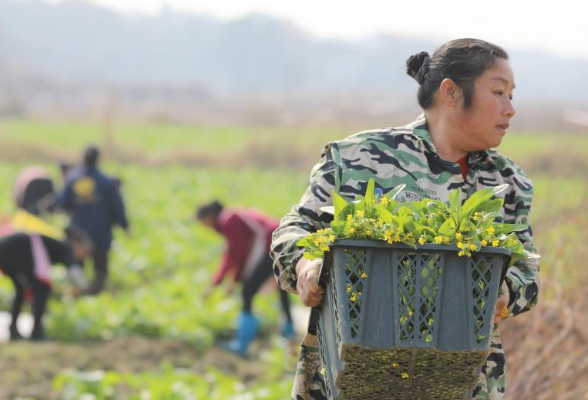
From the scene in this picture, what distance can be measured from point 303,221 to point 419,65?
2.04 ft

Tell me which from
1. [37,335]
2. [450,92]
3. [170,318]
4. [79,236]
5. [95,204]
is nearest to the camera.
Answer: [450,92]

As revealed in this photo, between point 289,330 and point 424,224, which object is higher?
point 424,224

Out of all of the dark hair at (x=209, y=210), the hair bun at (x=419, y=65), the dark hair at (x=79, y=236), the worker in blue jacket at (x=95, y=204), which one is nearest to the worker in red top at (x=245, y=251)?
the dark hair at (x=209, y=210)

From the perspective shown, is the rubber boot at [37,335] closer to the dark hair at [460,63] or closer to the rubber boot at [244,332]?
the rubber boot at [244,332]

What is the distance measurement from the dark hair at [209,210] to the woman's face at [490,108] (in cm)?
669

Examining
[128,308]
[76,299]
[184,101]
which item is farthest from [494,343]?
[184,101]

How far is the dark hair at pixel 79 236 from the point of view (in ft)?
36.2

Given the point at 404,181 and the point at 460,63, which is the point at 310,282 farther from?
the point at 460,63

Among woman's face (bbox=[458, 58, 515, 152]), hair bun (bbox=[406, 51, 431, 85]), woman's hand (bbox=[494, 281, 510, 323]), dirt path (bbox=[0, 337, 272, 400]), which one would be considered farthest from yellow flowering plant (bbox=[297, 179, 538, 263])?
dirt path (bbox=[0, 337, 272, 400])

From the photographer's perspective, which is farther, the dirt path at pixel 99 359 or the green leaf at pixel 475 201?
the dirt path at pixel 99 359

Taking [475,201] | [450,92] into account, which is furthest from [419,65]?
[475,201]

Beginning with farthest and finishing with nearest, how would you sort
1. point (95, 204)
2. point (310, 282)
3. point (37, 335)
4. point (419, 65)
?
point (95, 204) < point (37, 335) < point (419, 65) < point (310, 282)

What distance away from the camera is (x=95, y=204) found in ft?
40.6

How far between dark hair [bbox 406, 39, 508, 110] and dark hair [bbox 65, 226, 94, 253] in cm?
849
